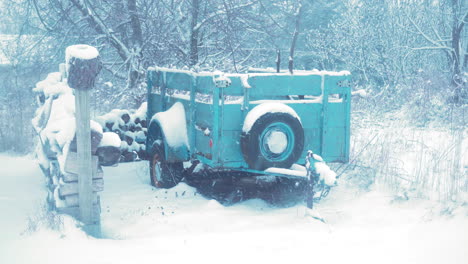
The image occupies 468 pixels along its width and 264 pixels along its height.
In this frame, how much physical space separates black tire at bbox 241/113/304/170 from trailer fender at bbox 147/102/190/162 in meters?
1.13

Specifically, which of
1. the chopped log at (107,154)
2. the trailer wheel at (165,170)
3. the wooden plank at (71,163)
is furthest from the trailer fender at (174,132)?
the wooden plank at (71,163)

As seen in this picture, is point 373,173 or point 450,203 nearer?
point 450,203

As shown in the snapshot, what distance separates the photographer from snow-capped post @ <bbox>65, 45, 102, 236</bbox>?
459cm

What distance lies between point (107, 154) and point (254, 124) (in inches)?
62.6

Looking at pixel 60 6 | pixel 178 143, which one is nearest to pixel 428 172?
pixel 178 143

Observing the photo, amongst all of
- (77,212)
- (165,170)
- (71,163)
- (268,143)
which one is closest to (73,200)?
(77,212)

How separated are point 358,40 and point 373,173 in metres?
9.89

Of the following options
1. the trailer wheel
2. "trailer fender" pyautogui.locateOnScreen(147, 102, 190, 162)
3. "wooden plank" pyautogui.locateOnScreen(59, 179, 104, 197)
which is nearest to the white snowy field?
the trailer wheel

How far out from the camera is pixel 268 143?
589 centimetres

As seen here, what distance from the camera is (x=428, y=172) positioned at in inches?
267

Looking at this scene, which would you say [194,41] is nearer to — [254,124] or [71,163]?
[254,124]

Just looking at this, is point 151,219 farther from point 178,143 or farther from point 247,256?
point 247,256

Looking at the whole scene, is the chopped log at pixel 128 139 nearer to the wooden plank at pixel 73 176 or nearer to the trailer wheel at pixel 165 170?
the trailer wheel at pixel 165 170

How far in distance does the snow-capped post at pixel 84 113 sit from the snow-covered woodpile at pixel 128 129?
14.0 feet
